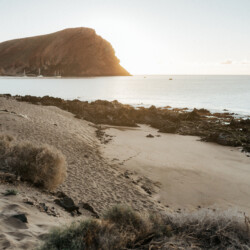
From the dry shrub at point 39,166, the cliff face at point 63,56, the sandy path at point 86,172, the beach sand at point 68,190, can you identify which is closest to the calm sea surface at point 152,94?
the sandy path at point 86,172

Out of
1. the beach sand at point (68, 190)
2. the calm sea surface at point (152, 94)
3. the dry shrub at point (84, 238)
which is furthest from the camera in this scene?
the calm sea surface at point (152, 94)

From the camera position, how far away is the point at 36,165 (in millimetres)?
6715

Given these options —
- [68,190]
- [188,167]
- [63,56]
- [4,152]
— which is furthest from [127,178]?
[63,56]

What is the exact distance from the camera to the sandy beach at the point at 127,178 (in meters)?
5.11

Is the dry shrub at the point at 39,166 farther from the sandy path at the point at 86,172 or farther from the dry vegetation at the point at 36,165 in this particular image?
the sandy path at the point at 86,172

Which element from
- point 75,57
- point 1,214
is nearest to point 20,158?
point 1,214

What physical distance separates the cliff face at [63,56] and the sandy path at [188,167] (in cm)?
15383

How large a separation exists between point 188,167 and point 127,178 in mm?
3744

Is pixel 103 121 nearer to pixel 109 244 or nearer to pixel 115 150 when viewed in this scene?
pixel 115 150

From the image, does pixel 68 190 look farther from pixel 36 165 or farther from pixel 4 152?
pixel 4 152

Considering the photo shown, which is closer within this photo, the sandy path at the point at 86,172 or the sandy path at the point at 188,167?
the sandy path at the point at 86,172

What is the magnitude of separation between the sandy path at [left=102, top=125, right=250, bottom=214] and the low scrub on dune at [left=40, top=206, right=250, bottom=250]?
12.5 feet

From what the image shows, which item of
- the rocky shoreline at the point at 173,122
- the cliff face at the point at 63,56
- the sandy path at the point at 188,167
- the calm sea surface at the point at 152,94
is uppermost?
the cliff face at the point at 63,56

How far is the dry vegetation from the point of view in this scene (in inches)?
265
